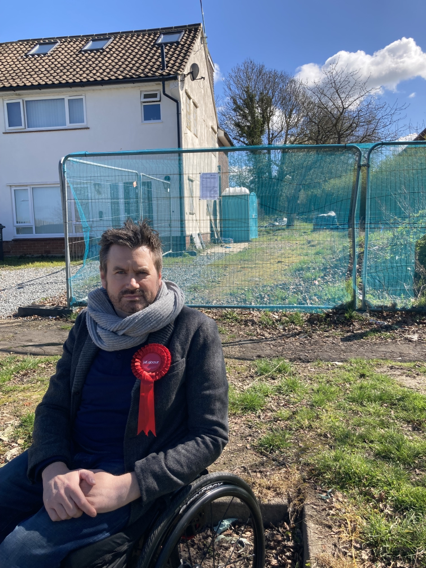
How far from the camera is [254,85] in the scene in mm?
32219

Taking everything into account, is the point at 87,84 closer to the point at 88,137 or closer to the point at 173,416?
the point at 88,137

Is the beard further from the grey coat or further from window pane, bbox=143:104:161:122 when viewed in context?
window pane, bbox=143:104:161:122

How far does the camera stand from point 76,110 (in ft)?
55.1

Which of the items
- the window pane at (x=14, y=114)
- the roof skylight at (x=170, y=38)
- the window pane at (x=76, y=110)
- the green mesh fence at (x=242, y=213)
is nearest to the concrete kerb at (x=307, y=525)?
the green mesh fence at (x=242, y=213)

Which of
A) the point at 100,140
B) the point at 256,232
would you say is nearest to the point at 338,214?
the point at 256,232

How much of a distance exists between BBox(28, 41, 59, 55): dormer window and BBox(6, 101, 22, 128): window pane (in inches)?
125

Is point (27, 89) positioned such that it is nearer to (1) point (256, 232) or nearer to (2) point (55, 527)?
(1) point (256, 232)

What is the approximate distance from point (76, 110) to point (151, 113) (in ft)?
9.57

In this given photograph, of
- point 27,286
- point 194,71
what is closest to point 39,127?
point 194,71

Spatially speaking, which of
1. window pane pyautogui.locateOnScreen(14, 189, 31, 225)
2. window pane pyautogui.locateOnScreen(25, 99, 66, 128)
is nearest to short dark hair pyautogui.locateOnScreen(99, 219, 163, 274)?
window pane pyautogui.locateOnScreen(14, 189, 31, 225)

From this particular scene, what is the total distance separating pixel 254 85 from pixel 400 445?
33214mm

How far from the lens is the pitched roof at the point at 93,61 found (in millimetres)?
16250

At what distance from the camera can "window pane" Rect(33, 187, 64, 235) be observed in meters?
16.9

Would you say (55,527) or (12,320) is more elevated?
(55,527)
